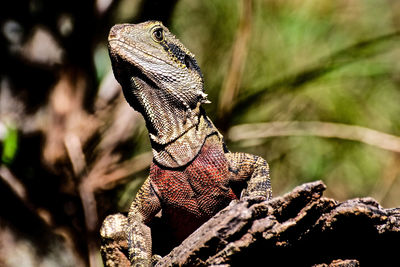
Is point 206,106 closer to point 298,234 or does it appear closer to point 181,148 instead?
point 181,148

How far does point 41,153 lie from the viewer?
579cm

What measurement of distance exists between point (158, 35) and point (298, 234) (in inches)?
68.5

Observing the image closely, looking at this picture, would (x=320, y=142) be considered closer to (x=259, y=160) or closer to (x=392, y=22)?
(x=392, y=22)

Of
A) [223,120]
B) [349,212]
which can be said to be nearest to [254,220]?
[349,212]

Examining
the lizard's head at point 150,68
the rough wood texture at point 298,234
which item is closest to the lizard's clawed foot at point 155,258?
the rough wood texture at point 298,234

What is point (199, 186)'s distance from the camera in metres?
3.29

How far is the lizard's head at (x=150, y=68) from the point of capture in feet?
10.8

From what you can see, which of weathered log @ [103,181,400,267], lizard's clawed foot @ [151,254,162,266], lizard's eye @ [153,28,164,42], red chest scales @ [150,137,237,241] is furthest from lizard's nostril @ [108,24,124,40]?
lizard's clawed foot @ [151,254,162,266]

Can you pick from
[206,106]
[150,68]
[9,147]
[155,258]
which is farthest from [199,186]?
[206,106]

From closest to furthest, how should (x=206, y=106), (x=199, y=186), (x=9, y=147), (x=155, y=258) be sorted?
(x=199, y=186) → (x=155, y=258) → (x=9, y=147) → (x=206, y=106)

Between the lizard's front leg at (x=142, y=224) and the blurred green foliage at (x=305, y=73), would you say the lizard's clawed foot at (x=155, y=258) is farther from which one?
the blurred green foliage at (x=305, y=73)

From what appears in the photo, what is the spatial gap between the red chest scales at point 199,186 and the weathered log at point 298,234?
24.3 inches

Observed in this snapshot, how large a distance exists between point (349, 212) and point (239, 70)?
3.80 metres

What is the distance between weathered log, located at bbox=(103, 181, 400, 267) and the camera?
98.4 inches
